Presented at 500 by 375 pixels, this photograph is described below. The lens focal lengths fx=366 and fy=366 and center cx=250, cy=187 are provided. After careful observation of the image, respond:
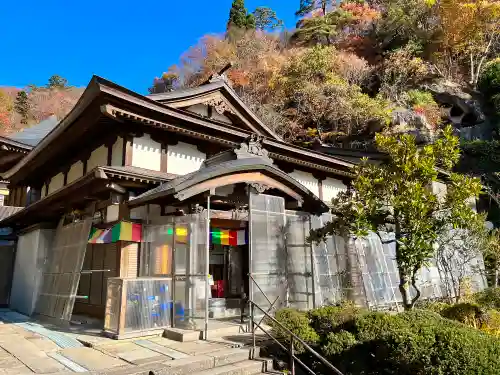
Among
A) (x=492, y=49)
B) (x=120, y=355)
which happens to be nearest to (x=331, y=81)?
(x=492, y=49)

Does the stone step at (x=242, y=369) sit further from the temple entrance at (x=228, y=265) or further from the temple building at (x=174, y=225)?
the temple entrance at (x=228, y=265)

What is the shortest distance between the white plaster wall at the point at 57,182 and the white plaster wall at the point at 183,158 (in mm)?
5677

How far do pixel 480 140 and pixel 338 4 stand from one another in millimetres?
26496

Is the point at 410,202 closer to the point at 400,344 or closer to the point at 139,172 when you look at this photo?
the point at 400,344

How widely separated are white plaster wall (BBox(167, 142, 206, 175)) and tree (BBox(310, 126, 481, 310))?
5012 millimetres

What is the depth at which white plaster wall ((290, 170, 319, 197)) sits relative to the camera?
563 inches

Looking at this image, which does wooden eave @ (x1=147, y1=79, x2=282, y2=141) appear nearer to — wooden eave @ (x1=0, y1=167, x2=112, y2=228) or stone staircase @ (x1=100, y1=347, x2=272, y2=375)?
wooden eave @ (x1=0, y1=167, x2=112, y2=228)

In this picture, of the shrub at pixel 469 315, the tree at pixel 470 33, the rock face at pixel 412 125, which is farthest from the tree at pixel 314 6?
the shrub at pixel 469 315

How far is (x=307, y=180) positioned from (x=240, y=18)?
37.6 metres

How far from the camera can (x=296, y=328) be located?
7.15 meters

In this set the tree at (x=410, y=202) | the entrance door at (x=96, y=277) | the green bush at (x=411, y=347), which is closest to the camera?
the green bush at (x=411, y=347)

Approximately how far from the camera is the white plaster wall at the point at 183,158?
35.7 feet

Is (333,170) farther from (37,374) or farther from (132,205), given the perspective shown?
(37,374)

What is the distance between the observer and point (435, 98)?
1190 inches
